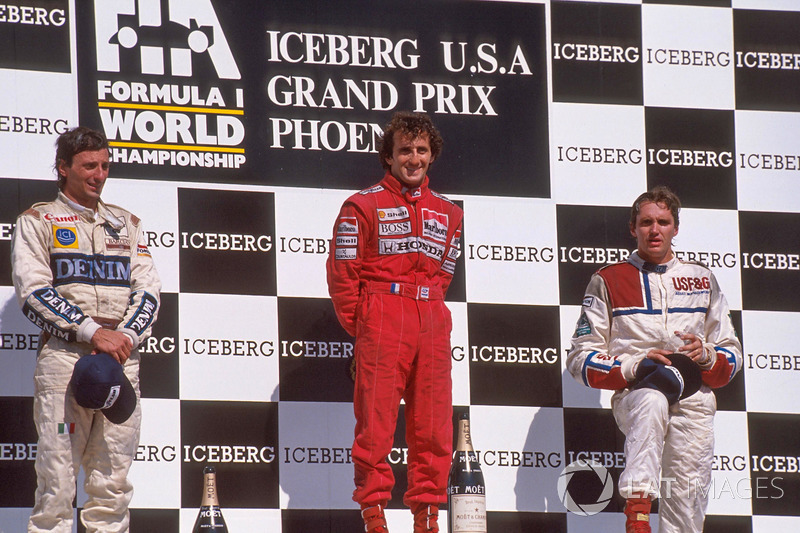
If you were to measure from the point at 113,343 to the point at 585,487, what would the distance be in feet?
7.25

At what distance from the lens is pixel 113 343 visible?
410cm

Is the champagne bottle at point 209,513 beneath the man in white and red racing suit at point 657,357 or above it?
beneath

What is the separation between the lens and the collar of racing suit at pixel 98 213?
432 cm

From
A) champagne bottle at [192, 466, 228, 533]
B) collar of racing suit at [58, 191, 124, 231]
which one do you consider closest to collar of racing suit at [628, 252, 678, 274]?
champagne bottle at [192, 466, 228, 533]

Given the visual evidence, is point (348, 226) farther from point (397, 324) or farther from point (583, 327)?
point (583, 327)

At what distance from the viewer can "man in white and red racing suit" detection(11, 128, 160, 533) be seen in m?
4.05

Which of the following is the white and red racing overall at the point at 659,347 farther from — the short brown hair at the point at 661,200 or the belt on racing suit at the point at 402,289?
the belt on racing suit at the point at 402,289

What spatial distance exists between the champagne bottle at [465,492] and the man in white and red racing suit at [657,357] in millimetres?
505

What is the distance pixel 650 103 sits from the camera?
18.5ft

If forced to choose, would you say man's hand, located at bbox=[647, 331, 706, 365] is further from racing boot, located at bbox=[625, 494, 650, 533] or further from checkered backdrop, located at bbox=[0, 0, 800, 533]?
checkered backdrop, located at bbox=[0, 0, 800, 533]

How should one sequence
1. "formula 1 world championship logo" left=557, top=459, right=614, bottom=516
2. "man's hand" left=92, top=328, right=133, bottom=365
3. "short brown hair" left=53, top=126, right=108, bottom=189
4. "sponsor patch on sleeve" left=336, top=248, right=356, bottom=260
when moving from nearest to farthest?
"man's hand" left=92, top=328, right=133, bottom=365 < "short brown hair" left=53, top=126, right=108, bottom=189 < "sponsor patch on sleeve" left=336, top=248, right=356, bottom=260 < "formula 1 world championship logo" left=557, top=459, right=614, bottom=516

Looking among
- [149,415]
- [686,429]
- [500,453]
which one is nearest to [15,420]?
[149,415]

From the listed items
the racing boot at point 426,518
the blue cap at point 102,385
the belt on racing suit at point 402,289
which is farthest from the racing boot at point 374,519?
the blue cap at point 102,385

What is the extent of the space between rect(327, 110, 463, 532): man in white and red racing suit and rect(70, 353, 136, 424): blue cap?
0.82m
